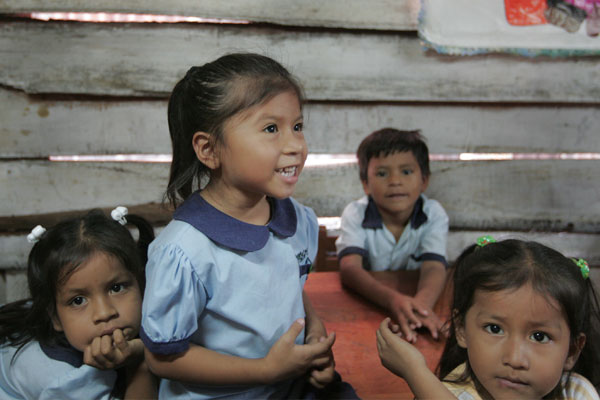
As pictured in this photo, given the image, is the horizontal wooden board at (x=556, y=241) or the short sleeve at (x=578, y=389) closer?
the short sleeve at (x=578, y=389)

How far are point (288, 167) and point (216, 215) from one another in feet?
0.68

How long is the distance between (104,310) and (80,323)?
73 mm

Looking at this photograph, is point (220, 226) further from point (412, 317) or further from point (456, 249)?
point (456, 249)

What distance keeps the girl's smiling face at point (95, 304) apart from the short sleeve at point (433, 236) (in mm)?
1250

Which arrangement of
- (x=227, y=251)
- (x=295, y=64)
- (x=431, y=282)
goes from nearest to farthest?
(x=227, y=251) → (x=431, y=282) → (x=295, y=64)

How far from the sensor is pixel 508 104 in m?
2.68

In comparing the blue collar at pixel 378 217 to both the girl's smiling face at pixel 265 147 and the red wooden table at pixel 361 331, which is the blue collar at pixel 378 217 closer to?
the red wooden table at pixel 361 331

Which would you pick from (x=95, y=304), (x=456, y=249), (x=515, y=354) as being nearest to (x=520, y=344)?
(x=515, y=354)

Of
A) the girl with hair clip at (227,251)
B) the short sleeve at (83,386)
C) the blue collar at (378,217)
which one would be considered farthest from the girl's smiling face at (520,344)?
the blue collar at (378,217)

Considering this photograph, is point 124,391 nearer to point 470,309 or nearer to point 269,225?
point 269,225

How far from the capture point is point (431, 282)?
192 cm

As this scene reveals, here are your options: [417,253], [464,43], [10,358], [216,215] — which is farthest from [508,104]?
[10,358]

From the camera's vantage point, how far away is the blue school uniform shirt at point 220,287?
44.5 inches

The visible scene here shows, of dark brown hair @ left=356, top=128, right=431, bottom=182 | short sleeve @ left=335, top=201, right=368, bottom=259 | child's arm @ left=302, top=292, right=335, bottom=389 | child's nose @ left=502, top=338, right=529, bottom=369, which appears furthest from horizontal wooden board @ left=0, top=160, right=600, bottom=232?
child's nose @ left=502, top=338, right=529, bottom=369
